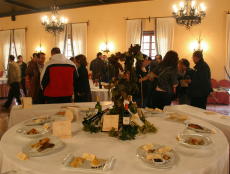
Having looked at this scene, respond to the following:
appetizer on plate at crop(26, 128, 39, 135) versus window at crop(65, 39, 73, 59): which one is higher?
window at crop(65, 39, 73, 59)

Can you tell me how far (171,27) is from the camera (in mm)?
8070

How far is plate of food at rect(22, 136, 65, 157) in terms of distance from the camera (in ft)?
4.65

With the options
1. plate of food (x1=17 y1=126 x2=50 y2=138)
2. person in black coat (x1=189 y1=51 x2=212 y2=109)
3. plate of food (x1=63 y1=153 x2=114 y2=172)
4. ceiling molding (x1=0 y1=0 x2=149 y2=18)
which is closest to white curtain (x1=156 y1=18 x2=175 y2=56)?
ceiling molding (x1=0 y1=0 x2=149 y2=18)

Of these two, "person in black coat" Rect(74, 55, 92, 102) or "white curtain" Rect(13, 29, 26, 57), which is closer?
"person in black coat" Rect(74, 55, 92, 102)

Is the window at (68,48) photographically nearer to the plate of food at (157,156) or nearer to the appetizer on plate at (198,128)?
the appetizer on plate at (198,128)

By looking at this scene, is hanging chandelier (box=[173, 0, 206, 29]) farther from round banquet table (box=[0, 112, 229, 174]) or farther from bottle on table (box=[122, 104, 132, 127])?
bottle on table (box=[122, 104, 132, 127])

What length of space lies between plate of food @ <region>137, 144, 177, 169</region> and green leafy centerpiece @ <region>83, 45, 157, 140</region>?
9.1 inches

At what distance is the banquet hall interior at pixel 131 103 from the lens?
1.38 meters

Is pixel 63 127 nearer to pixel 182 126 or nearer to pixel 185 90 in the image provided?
pixel 182 126

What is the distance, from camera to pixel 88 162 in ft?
4.33

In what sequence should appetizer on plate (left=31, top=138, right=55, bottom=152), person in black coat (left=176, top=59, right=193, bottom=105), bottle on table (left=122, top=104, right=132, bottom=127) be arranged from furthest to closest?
1. person in black coat (left=176, top=59, right=193, bottom=105)
2. bottle on table (left=122, top=104, right=132, bottom=127)
3. appetizer on plate (left=31, top=138, right=55, bottom=152)

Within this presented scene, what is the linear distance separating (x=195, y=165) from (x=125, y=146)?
470 millimetres

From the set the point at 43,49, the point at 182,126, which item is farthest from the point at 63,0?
the point at 182,126

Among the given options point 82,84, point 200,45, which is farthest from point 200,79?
point 200,45
